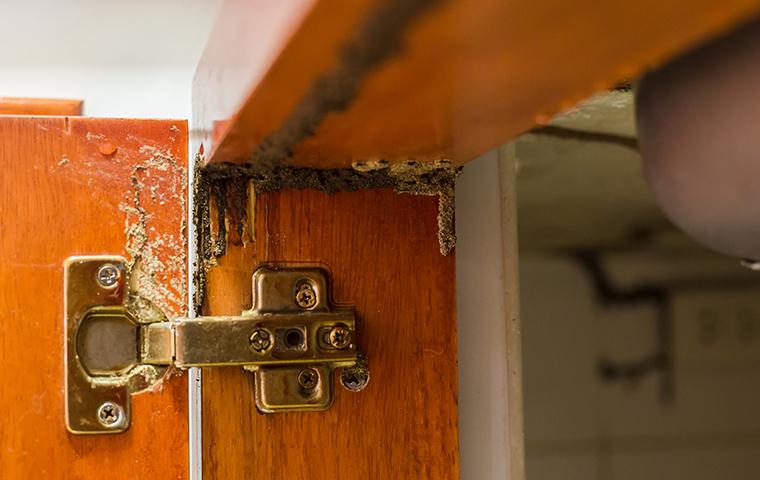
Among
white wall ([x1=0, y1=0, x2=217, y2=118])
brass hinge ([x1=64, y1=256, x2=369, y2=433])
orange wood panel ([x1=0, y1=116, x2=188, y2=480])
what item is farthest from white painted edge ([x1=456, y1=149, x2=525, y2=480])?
white wall ([x1=0, y1=0, x2=217, y2=118])

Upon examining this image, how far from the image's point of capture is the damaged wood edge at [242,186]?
555 mm

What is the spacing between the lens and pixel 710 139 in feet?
1.05

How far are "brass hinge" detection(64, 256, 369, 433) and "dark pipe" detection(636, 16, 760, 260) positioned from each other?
268 millimetres

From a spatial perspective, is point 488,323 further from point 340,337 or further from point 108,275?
point 108,275

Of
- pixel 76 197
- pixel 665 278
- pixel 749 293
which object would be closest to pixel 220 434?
pixel 76 197

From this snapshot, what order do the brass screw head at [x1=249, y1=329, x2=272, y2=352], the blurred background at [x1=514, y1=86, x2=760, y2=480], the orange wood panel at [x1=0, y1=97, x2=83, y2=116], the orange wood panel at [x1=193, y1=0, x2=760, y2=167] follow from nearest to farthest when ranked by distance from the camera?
the orange wood panel at [x1=193, y1=0, x2=760, y2=167] < the brass screw head at [x1=249, y1=329, x2=272, y2=352] < the orange wood panel at [x1=0, y1=97, x2=83, y2=116] < the blurred background at [x1=514, y1=86, x2=760, y2=480]

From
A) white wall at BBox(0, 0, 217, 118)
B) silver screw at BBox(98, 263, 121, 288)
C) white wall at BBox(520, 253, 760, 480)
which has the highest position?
white wall at BBox(0, 0, 217, 118)

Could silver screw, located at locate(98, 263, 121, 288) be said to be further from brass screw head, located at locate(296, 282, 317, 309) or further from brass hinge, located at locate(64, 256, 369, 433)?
brass screw head, located at locate(296, 282, 317, 309)

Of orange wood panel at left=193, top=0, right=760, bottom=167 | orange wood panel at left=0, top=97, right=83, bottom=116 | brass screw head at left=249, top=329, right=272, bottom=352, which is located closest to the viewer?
orange wood panel at left=193, top=0, right=760, bottom=167

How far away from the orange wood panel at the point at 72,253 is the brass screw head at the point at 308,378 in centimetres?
9

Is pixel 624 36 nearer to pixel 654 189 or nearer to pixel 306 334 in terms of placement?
pixel 654 189

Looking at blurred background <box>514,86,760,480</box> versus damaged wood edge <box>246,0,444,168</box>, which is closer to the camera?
damaged wood edge <box>246,0,444,168</box>

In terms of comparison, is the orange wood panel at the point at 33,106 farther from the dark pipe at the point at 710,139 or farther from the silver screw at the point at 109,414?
the dark pipe at the point at 710,139

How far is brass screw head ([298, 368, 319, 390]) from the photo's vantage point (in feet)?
1.84
